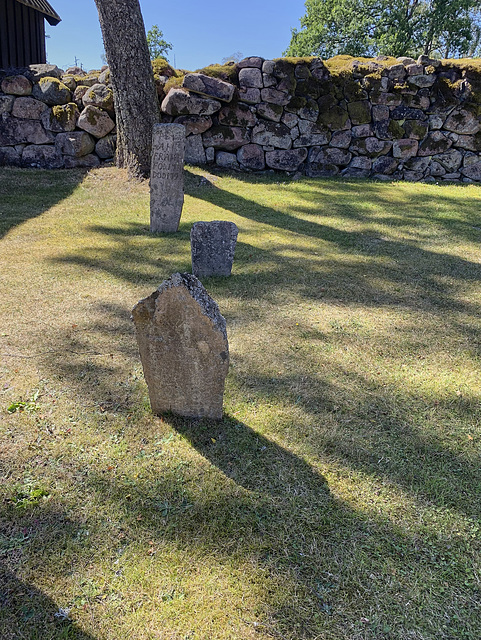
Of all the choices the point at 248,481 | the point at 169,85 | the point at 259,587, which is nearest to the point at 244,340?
the point at 248,481

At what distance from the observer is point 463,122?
1132cm

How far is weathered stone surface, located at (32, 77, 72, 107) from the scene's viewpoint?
10023 millimetres

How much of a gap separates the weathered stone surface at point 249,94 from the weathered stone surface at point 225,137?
2.15 feet

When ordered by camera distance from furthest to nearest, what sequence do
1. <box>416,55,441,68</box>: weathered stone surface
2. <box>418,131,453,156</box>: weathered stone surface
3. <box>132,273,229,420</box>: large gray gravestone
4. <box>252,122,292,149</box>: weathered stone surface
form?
<box>418,131,453,156</box>: weathered stone surface < <box>416,55,441,68</box>: weathered stone surface < <box>252,122,292,149</box>: weathered stone surface < <box>132,273,229,420</box>: large gray gravestone

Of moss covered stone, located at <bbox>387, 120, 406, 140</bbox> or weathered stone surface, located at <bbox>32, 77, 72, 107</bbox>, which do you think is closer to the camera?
weathered stone surface, located at <bbox>32, 77, 72, 107</bbox>

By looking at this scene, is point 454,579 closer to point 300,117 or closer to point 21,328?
point 21,328

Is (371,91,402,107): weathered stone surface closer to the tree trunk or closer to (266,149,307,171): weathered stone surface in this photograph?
(266,149,307,171): weathered stone surface

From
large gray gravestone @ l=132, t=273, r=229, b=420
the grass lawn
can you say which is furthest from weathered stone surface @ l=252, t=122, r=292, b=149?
large gray gravestone @ l=132, t=273, r=229, b=420

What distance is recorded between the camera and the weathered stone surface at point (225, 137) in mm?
10727

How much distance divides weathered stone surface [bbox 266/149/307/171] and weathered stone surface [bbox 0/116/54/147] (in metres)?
5.06

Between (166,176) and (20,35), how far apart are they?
10779mm

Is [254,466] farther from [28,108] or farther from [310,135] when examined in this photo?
[28,108]

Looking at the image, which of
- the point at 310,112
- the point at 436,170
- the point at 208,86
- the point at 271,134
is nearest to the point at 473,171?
the point at 436,170

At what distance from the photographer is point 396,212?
8727mm
